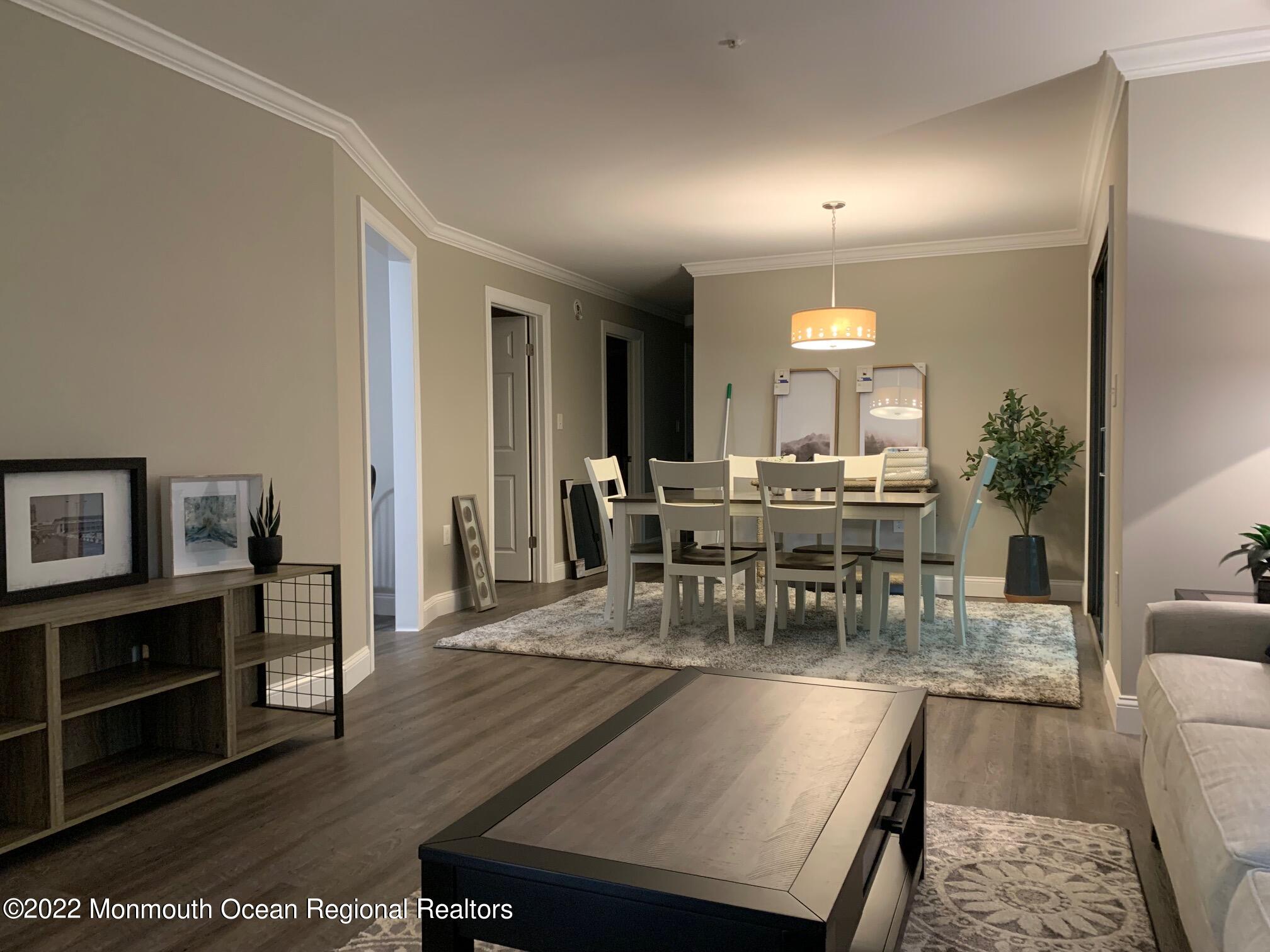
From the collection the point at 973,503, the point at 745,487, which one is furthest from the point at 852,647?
the point at 745,487

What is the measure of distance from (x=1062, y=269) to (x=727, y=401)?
8.20ft

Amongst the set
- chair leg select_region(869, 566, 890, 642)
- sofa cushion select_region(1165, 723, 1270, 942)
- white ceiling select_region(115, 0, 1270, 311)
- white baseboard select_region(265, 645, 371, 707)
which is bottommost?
white baseboard select_region(265, 645, 371, 707)

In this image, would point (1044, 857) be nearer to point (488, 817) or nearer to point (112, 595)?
point (488, 817)

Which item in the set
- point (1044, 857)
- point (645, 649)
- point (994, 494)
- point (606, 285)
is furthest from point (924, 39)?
point (606, 285)

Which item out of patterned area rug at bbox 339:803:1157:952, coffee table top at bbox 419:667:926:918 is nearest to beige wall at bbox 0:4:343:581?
patterned area rug at bbox 339:803:1157:952

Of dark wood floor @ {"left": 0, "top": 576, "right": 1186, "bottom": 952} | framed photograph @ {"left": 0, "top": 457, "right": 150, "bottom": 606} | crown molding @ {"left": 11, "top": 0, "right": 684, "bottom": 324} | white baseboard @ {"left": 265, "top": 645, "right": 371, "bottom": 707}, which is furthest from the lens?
white baseboard @ {"left": 265, "top": 645, "right": 371, "bottom": 707}

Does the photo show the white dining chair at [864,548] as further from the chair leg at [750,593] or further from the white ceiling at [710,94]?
the white ceiling at [710,94]

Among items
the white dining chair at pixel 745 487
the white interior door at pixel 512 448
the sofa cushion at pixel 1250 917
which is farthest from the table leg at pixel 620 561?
the sofa cushion at pixel 1250 917

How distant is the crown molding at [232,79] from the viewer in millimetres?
2713

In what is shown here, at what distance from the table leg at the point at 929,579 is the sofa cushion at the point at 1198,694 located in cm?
249

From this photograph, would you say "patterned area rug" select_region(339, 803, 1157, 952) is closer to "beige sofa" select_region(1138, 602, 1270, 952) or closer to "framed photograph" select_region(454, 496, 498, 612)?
"beige sofa" select_region(1138, 602, 1270, 952)

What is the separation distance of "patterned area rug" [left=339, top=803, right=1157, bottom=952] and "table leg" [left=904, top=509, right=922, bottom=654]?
1877mm

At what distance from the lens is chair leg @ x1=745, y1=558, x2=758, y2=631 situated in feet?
15.9

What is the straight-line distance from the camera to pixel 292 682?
11.6 ft
